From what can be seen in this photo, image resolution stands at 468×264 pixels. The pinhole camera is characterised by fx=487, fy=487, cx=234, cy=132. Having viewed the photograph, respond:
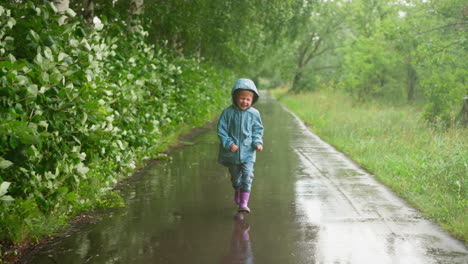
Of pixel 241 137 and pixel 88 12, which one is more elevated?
pixel 88 12

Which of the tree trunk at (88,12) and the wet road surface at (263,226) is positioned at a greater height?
the tree trunk at (88,12)

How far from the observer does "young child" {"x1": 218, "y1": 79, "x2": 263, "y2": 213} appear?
20.6ft

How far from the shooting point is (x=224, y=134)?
20.7 ft

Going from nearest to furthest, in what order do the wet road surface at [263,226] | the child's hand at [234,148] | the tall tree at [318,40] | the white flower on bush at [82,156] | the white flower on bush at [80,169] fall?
the wet road surface at [263,226], the white flower on bush at [82,156], the white flower on bush at [80,169], the child's hand at [234,148], the tall tree at [318,40]

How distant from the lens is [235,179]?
641cm

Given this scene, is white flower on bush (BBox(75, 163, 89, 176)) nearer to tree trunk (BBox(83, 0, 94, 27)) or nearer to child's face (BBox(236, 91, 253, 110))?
child's face (BBox(236, 91, 253, 110))

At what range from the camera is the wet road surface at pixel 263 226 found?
15.2 ft

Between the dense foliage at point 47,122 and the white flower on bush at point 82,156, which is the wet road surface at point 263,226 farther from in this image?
the white flower on bush at point 82,156

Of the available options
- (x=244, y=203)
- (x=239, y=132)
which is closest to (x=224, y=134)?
(x=239, y=132)

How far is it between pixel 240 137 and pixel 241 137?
15mm

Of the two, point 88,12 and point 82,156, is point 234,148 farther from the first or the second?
point 88,12

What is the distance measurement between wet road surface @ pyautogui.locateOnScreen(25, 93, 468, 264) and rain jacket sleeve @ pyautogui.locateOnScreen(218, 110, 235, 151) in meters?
0.89

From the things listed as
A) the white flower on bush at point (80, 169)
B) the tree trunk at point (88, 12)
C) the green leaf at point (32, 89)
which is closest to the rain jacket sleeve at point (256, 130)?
the white flower on bush at point (80, 169)

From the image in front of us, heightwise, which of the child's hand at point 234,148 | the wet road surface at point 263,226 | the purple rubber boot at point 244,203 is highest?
the child's hand at point 234,148
